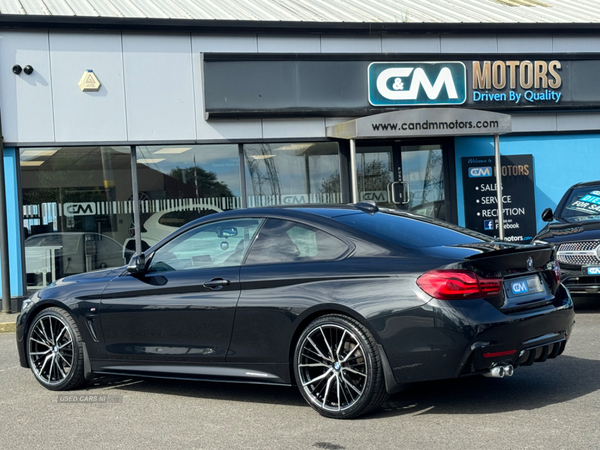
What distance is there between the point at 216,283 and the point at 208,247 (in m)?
0.38

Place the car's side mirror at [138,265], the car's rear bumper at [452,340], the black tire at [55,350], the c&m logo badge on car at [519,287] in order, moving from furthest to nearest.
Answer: the black tire at [55,350], the car's side mirror at [138,265], the c&m logo badge on car at [519,287], the car's rear bumper at [452,340]

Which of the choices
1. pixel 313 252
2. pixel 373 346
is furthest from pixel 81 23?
pixel 373 346

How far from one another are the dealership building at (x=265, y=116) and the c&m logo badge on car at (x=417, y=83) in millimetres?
26

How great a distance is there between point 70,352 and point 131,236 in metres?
7.31

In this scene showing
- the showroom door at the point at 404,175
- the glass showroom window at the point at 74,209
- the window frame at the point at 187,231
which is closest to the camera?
the window frame at the point at 187,231

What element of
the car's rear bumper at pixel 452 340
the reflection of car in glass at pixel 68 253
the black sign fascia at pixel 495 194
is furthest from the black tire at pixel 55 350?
the black sign fascia at pixel 495 194

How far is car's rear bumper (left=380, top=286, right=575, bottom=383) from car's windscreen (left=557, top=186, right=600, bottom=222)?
240 inches

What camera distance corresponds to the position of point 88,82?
12.9 m

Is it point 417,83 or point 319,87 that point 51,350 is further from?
point 417,83

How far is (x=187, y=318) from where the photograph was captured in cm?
553

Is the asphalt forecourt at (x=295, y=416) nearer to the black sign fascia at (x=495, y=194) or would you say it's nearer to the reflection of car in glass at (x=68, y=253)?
the reflection of car in glass at (x=68, y=253)

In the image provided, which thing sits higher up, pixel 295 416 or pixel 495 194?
pixel 495 194

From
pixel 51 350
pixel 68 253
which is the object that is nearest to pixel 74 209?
pixel 68 253

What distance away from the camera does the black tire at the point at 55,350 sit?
20.0 ft
